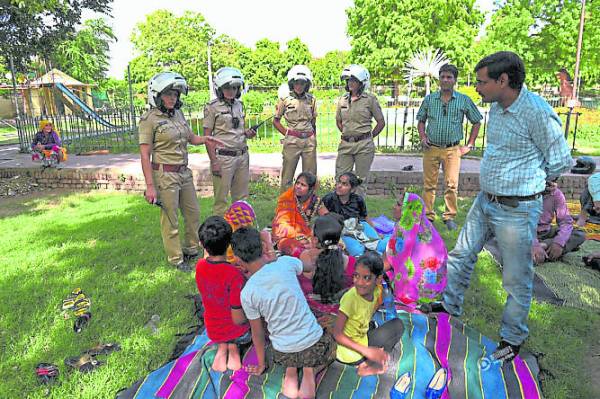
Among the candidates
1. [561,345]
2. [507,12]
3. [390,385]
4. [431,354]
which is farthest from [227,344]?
[507,12]

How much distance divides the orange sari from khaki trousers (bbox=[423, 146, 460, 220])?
1946 millimetres

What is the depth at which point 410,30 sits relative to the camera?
108 feet

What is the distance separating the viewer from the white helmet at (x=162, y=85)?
4.35m

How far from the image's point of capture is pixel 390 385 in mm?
2768

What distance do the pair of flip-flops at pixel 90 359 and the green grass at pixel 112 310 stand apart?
6 centimetres

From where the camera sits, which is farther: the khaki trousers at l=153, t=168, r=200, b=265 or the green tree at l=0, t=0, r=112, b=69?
the green tree at l=0, t=0, r=112, b=69

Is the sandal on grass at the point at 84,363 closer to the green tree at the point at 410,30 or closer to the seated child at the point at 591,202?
the seated child at the point at 591,202

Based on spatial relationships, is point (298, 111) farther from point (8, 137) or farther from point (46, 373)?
point (8, 137)

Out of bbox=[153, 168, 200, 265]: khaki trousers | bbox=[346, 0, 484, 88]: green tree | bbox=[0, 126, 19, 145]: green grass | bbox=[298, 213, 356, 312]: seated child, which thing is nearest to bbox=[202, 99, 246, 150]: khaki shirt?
bbox=[153, 168, 200, 265]: khaki trousers

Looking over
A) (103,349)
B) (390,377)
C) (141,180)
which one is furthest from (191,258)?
(141,180)

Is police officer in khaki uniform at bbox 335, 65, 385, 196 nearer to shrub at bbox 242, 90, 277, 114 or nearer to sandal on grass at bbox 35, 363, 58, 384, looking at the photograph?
sandal on grass at bbox 35, 363, 58, 384

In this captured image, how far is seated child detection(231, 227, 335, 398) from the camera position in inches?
101

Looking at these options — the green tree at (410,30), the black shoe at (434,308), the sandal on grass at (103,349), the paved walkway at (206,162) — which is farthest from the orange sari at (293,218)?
the green tree at (410,30)

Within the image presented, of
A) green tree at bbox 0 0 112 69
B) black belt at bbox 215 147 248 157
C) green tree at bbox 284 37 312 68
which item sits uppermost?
green tree at bbox 284 37 312 68
